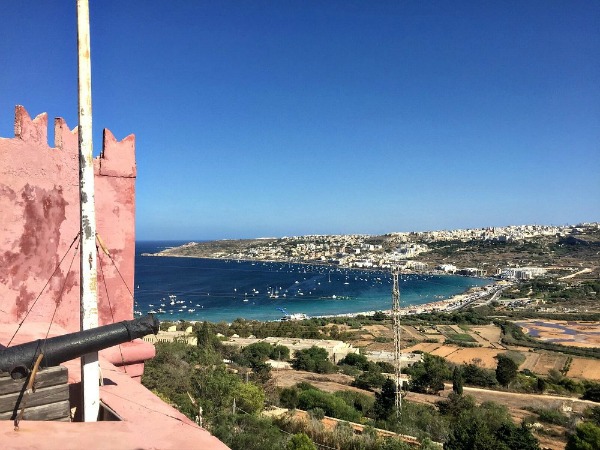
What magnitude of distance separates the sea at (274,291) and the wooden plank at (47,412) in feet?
161

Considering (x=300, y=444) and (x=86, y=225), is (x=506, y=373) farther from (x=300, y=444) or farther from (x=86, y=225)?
(x=86, y=225)

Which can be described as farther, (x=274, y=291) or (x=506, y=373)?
(x=274, y=291)

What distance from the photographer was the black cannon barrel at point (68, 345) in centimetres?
239

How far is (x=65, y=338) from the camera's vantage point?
2594 millimetres

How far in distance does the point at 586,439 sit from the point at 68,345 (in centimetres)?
1471

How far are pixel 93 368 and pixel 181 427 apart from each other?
0.68 m

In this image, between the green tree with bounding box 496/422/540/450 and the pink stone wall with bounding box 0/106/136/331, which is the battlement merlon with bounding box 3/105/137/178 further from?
the green tree with bounding box 496/422/540/450

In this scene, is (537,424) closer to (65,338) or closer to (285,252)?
(65,338)

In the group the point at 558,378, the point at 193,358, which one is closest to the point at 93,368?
the point at 193,358

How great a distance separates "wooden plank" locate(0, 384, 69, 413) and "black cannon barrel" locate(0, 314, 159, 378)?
13cm

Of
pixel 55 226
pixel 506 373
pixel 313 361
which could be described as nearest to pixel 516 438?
pixel 55 226

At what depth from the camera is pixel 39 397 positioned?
98.6 inches

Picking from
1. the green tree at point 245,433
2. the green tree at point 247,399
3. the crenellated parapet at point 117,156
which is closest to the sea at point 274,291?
the green tree at point 247,399

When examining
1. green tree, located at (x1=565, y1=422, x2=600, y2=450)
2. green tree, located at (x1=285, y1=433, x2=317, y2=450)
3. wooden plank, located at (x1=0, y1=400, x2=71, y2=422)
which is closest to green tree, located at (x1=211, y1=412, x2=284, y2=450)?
green tree, located at (x1=285, y1=433, x2=317, y2=450)
